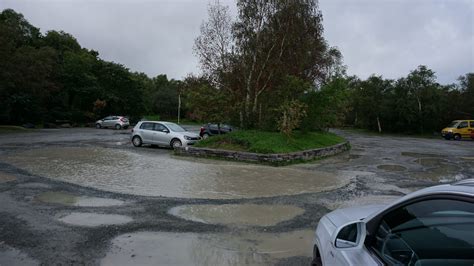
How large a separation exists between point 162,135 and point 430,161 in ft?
41.5

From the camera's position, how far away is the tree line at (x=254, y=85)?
19.7 metres

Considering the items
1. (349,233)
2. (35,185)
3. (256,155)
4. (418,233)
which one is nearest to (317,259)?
(349,233)

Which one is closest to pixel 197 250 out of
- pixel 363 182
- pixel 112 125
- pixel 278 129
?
pixel 363 182

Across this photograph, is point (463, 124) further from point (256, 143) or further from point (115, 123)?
A: point (115, 123)

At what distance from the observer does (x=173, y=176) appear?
440 inches

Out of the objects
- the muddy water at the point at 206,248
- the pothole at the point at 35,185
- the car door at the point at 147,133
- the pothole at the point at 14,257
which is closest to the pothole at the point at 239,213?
the muddy water at the point at 206,248

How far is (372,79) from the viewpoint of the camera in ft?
151

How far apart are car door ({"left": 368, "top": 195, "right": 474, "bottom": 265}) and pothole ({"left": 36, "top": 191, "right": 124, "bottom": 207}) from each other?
6038mm

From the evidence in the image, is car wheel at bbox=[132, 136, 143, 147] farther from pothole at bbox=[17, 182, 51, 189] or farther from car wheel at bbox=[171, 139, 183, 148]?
pothole at bbox=[17, 182, 51, 189]

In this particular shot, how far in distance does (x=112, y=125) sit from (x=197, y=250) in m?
38.5

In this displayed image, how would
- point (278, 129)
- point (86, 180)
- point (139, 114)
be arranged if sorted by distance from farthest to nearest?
1. point (139, 114)
2. point (278, 129)
3. point (86, 180)

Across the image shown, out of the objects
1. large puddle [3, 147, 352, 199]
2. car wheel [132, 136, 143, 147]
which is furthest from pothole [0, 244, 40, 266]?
car wheel [132, 136, 143, 147]

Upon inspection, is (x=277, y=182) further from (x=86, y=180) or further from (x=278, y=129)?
(x=278, y=129)

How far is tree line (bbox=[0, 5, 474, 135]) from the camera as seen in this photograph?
1966cm
